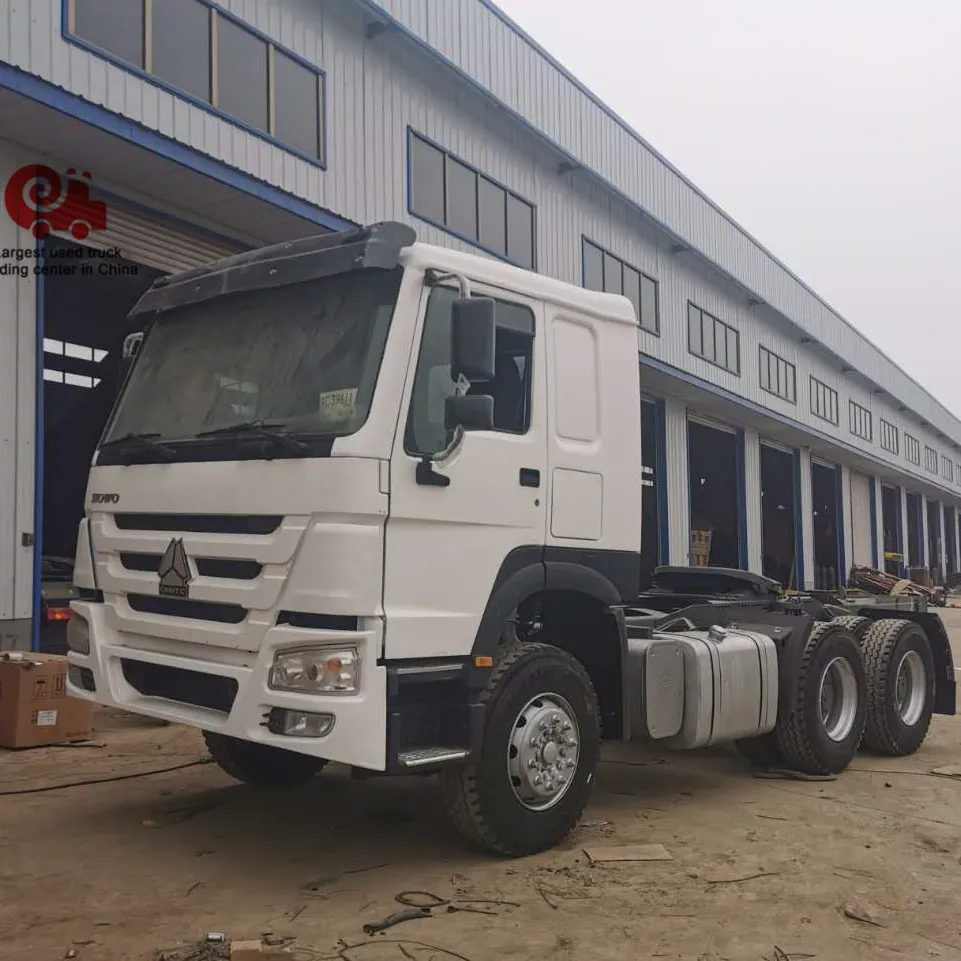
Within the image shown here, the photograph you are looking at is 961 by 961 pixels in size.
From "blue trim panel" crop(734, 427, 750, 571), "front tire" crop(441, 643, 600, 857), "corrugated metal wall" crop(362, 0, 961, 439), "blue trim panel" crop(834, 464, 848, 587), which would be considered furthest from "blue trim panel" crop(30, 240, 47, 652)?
"blue trim panel" crop(834, 464, 848, 587)

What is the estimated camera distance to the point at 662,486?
22.2 meters

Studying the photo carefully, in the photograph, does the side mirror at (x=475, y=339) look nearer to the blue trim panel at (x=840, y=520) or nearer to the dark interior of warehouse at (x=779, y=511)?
the dark interior of warehouse at (x=779, y=511)

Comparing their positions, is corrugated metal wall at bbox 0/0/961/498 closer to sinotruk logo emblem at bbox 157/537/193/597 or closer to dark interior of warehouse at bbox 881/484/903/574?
sinotruk logo emblem at bbox 157/537/193/597

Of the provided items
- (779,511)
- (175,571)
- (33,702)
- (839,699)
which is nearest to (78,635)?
(175,571)

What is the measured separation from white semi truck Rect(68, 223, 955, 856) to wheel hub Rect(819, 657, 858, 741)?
191 centimetres

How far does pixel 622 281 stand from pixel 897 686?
1267cm

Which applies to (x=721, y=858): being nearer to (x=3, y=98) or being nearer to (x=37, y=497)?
(x=37, y=497)

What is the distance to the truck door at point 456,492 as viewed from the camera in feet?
15.4

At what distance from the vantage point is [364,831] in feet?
19.0

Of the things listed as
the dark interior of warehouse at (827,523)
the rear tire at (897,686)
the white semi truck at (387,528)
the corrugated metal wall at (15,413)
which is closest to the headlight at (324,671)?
the white semi truck at (387,528)

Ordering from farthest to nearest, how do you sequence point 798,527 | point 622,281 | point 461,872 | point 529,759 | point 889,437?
point 889,437 → point 798,527 → point 622,281 → point 529,759 → point 461,872

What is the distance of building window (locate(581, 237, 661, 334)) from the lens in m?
18.6

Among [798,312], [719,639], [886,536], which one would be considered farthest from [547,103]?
[886,536]

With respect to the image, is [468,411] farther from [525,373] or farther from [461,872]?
[461,872]
